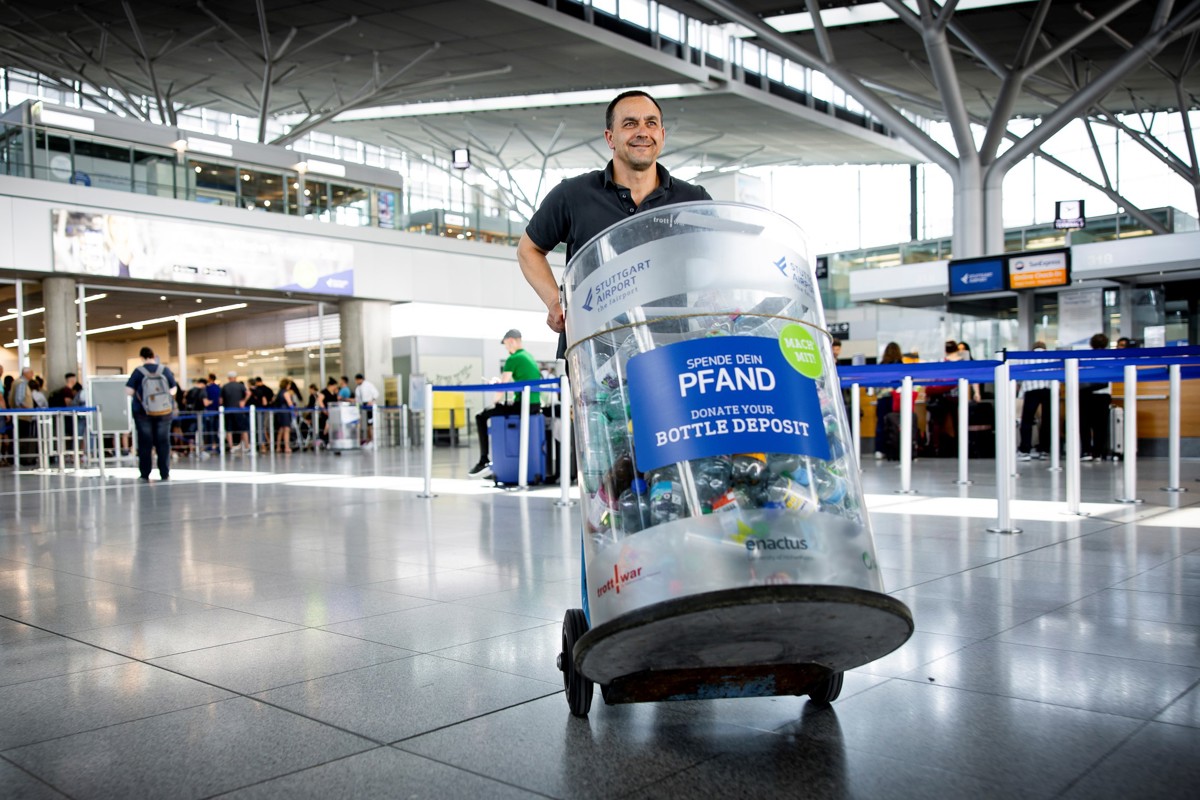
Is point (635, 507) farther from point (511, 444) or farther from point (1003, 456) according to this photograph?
point (511, 444)

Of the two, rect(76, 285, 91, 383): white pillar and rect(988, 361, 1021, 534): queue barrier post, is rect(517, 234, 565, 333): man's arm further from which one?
rect(76, 285, 91, 383): white pillar

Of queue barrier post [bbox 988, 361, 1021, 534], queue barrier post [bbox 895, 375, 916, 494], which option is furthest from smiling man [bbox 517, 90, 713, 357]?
queue barrier post [bbox 895, 375, 916, 494]

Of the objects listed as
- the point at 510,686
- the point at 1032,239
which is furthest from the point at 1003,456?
the point at 1032,239

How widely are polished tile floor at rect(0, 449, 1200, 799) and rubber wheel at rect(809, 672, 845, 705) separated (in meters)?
0.03

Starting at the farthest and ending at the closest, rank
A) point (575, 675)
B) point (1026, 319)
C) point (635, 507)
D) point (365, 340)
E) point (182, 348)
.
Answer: point (182, 348) → point (365, 340) → point (1026, 319) → point (575, 675) → point (635, 507)

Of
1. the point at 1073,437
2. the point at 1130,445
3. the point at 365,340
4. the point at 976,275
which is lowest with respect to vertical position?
the point at 1130,445

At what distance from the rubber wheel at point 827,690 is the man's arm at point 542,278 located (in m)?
1.20

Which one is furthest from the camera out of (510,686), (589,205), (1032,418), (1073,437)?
(1032,418)

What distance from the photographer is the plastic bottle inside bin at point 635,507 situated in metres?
2.21

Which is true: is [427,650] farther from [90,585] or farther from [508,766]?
[90,585]

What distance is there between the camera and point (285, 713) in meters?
2.68

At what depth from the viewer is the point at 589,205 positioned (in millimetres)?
3035

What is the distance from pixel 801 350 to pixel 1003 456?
4516 mm

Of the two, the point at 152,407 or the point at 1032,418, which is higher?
the point at 152,407
